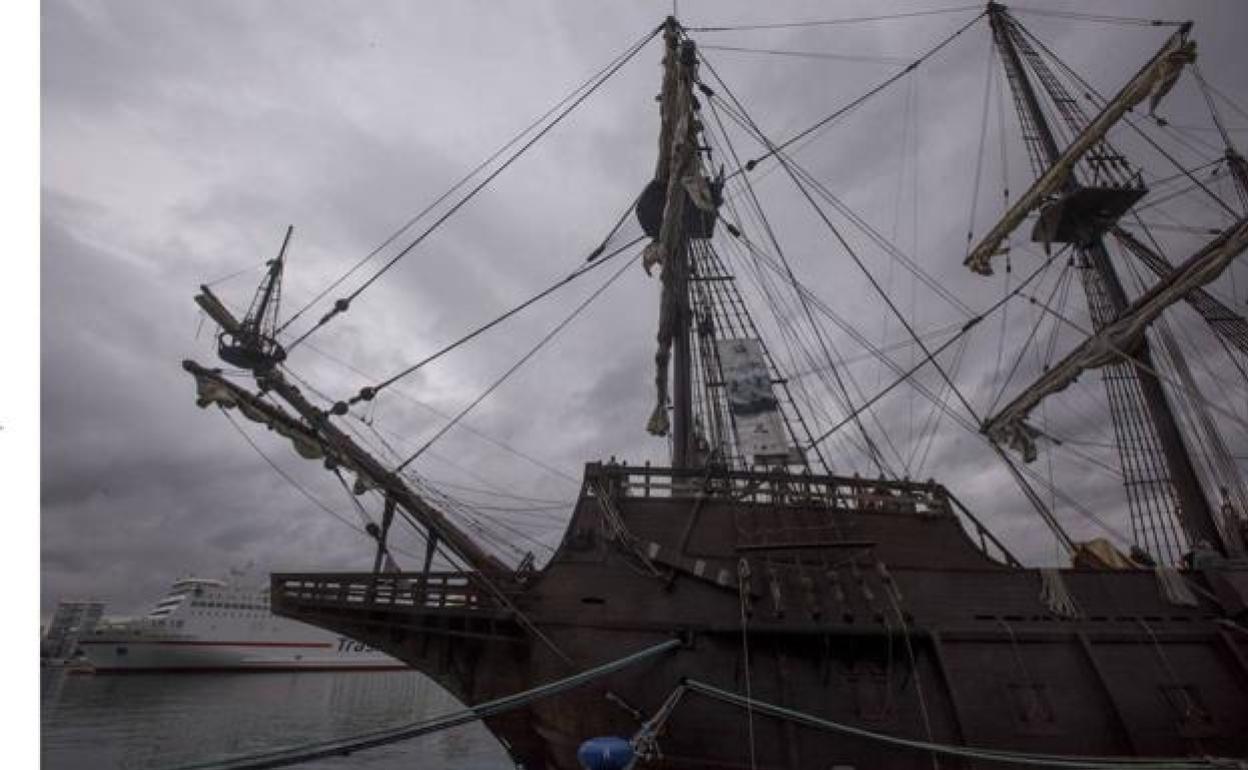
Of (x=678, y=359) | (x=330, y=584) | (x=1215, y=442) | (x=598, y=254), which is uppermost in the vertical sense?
(x=598, y=254)

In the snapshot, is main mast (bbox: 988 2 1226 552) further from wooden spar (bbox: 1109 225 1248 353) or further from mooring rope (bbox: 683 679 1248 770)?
mooring rope (bbox: 683 679 1248 770)

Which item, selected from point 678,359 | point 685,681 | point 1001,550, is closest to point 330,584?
point 685,681

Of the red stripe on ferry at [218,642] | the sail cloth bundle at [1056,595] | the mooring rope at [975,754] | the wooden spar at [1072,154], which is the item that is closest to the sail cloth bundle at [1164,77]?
the wooden spar at [1072,154]

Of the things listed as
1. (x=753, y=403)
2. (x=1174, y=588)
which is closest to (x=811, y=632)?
(x=753, y=403)

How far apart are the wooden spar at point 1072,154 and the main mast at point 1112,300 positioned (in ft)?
1.66

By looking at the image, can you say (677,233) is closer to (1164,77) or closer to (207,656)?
(1164,77)

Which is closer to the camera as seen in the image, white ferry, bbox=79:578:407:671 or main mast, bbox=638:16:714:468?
main mast, bbox=638:16:714:468

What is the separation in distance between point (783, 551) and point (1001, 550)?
3.84m

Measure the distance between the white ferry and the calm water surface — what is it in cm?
691

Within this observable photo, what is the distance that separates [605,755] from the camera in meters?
4.20

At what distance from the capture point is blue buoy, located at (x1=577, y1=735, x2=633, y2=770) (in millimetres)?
4176

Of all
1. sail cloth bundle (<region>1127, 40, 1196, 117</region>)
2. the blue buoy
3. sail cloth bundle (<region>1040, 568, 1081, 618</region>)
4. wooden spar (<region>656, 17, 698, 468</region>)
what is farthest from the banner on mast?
sail cloth bundle (<region>1127, 40, 1196, 117</region>)

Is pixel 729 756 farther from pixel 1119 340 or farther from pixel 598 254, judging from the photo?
pixel 1119 340

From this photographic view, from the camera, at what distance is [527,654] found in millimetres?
8781
